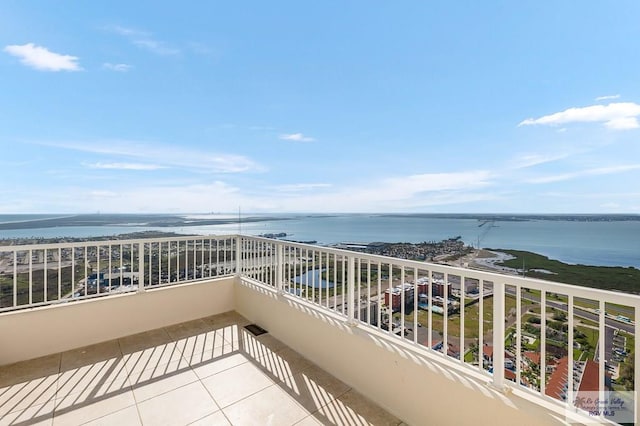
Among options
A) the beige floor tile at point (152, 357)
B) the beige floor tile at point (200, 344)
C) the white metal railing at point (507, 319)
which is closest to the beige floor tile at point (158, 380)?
the beige floor tile at point (152, 357)

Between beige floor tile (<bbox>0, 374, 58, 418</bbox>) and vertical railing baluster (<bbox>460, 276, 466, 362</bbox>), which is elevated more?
vertical railing baluster (<bbox>460, 276, 466, 362</bbox>)

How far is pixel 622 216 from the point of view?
520 cm

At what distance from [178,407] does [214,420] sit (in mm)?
370

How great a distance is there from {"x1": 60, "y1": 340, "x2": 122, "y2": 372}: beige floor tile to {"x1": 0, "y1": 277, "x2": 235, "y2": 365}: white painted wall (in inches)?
4.2

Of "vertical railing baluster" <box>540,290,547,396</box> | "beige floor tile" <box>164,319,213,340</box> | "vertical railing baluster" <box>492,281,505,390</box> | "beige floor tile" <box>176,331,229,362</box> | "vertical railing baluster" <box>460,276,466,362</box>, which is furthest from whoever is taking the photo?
"beige floor tile" <box>164,319,213,340</box>

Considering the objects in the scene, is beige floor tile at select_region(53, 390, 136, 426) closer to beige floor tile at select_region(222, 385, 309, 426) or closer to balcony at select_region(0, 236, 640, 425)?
balcony at select_region(0, 236, 640, 425)

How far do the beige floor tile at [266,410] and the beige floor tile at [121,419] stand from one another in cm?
63

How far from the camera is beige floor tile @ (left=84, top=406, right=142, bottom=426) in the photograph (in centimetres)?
203

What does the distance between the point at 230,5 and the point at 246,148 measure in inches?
153

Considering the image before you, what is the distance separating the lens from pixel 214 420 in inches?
81.0

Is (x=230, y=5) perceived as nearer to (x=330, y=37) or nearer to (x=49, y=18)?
(x=330, y=37)

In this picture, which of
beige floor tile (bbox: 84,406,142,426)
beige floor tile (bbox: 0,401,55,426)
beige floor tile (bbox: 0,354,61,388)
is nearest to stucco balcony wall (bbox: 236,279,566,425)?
beige floor tile (bbox: 84,406,142,426)

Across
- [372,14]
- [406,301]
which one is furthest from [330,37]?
[406,301]

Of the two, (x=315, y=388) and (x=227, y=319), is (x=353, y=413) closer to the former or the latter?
(x=315, y=388)
